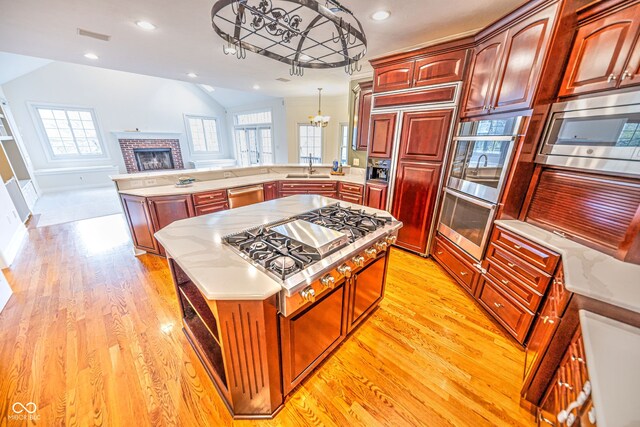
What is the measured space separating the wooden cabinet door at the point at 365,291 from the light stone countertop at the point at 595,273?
1.01 meters

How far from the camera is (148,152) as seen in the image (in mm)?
7844

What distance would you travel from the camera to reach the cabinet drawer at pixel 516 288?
5.06ft

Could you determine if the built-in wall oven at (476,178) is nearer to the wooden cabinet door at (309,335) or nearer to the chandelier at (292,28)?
the chandelier at (292,28)

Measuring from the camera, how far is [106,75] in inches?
263

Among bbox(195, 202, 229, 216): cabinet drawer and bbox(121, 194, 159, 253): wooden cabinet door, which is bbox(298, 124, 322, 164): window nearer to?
bbox(195, 202, 229, 216): cabinet drawer

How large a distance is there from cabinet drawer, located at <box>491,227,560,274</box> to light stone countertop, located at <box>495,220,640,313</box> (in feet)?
0.15

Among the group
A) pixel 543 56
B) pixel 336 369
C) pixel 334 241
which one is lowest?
pixel 336 369

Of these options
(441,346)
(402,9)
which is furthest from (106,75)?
(441,346)

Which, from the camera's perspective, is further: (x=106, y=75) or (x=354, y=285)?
(x=106, y=75)

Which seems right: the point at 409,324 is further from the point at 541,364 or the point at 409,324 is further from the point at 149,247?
the point at 149,247

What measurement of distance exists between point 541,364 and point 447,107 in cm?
230

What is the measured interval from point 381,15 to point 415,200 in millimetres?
1971

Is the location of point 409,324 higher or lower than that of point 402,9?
lower

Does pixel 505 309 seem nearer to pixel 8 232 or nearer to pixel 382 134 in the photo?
pixel 382 134
